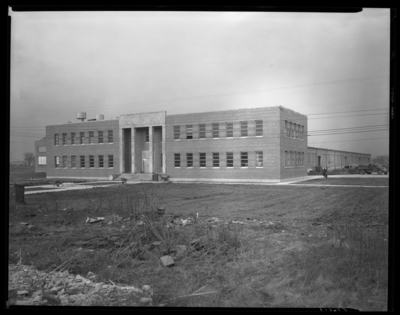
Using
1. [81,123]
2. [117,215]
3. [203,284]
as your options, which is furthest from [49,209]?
[203,284]

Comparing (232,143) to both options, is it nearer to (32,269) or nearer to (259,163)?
(259,163)

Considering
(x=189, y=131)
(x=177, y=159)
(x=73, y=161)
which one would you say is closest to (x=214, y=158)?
(x=189, y=131)

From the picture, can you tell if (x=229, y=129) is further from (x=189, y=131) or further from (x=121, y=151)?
(x=121, y=151)

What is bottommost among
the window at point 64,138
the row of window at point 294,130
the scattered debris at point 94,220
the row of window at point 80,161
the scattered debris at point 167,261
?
the scattered debris at point 167,261

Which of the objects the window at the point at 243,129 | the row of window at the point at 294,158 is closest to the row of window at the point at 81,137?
the window at the point at 243,129

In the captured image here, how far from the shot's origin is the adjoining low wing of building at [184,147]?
665cm

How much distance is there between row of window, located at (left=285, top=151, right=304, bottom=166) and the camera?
9.10 meters

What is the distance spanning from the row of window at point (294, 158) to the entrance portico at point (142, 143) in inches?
186

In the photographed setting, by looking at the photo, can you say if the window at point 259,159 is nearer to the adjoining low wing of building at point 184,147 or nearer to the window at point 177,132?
the adjoining low wing of building at point 184,147

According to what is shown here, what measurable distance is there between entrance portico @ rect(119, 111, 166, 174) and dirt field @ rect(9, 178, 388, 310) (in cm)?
88

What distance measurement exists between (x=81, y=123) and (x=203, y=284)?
15.6 feet

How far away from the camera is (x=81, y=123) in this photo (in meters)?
6.34

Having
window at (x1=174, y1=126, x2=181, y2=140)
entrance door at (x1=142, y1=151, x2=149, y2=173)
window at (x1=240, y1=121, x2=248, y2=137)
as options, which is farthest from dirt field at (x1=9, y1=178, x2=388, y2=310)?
window at (x1=240, y1=121, x2=248, y2=137)

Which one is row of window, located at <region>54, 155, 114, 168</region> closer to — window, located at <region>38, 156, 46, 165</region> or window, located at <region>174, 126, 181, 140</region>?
window, located at <region>38, 156, 46, 165</region>
